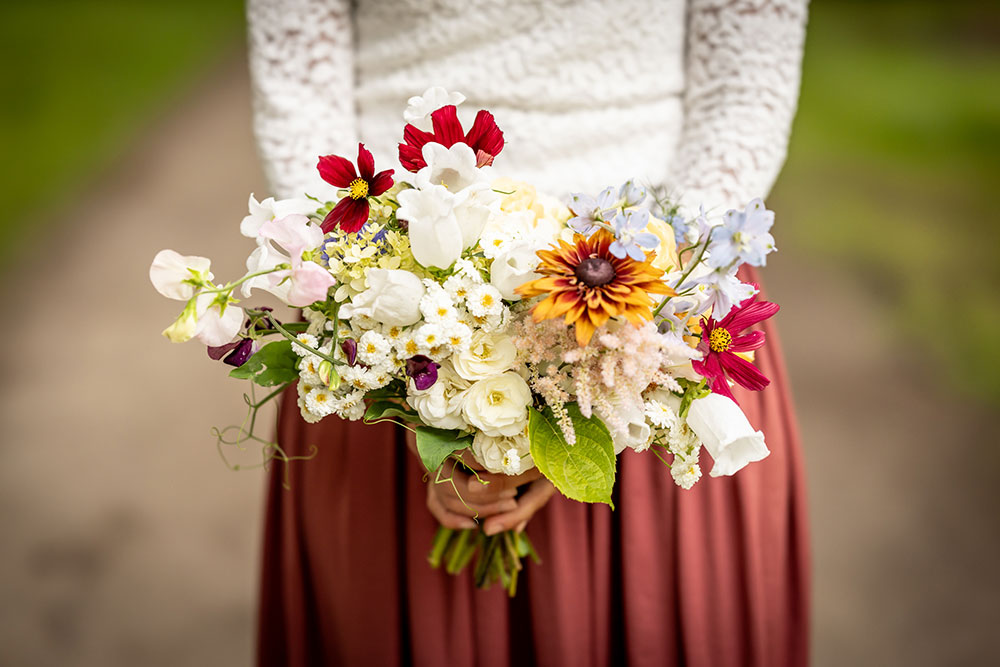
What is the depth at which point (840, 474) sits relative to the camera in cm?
220

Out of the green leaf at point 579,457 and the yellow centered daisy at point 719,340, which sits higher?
the yellow centered daisy at point 719,340

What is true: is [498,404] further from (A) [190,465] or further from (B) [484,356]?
(A) [190,465]

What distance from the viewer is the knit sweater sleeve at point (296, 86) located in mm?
855

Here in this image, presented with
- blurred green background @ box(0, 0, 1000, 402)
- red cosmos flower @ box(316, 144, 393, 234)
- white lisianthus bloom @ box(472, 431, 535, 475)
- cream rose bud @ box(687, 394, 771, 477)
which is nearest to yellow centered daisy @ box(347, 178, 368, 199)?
red cosmos flower @ box(316, 144, 393, 234)

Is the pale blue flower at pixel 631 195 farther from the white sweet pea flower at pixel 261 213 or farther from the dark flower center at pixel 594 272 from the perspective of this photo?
the white sweet pea flower at pixel 261 213

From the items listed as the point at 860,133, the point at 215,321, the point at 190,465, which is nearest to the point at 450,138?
the point at 215,321

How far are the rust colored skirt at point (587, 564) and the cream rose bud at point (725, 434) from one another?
0.83 feet

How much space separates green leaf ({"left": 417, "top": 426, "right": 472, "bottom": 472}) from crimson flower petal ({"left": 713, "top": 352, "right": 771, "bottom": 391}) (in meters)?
0.22

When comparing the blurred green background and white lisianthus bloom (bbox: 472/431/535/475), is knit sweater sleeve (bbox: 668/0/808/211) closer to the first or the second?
white lisianthus bloom (bbox: 472/431/535/475)

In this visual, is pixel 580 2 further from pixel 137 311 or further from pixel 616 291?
pixel 137 311

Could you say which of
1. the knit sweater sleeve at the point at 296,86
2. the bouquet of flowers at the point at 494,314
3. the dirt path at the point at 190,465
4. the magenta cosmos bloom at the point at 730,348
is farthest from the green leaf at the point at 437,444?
the dirt path at the point at 190,465

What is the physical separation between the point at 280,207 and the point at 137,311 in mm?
2594

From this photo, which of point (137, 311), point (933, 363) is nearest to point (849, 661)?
point (933, 363)

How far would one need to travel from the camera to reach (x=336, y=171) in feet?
1.84
